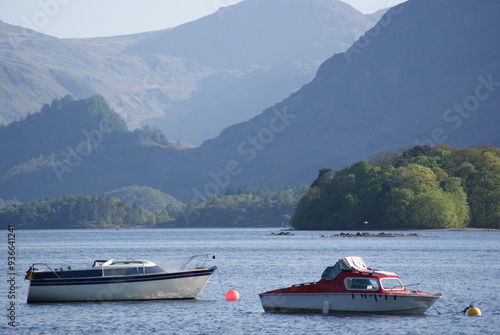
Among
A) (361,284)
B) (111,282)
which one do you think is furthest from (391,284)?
(111,282)

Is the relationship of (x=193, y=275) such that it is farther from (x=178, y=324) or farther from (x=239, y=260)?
(x=239, y=260)

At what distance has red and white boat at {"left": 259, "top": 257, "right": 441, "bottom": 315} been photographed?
209 feet

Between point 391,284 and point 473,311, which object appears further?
point 473,311

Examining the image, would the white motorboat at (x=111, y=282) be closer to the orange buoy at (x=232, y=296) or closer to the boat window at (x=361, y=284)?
the orange buoy at (x=232, y=296)

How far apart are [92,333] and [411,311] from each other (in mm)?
23682

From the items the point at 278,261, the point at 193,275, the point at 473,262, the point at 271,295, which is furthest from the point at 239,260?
the point at 271,295

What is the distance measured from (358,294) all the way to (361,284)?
78 cm

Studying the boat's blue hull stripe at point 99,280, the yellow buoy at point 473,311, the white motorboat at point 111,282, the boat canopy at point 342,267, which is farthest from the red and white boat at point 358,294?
the boat's blue hull stripe at point 99,280

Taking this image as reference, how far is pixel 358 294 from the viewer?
64.0 m

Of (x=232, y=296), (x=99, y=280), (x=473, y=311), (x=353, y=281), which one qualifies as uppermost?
(x=99, y=280)

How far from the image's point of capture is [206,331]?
60.6m

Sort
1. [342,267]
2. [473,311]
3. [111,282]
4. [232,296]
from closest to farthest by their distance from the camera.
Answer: [342,267], [473,311], [111,282], [232,296]

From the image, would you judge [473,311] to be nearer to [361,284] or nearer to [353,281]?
[361,284]

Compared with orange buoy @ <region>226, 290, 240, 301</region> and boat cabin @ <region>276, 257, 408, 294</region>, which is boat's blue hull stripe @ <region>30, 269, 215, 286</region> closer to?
orange buoy @ <region>226, 290, 240, 301</region>
